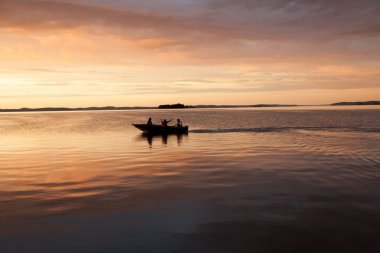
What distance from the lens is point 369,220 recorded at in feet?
34.5

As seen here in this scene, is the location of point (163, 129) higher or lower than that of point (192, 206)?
higher

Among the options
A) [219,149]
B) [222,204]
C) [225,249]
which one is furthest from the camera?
[219,149]

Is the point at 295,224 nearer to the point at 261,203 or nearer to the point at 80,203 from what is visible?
the point at 261,203

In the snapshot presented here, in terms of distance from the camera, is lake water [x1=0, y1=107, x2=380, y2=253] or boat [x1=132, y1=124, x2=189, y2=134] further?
boat [x1=132, y1=124, x2=189, y2=134]

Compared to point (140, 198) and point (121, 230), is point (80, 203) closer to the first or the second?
point (140, 198)

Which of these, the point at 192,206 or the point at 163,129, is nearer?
the point at 192,206

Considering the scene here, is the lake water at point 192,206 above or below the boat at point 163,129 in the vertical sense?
below

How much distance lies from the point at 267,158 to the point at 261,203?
37.9 ft

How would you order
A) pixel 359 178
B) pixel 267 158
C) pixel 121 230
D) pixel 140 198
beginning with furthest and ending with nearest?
pixel 267 158 → pixel 359 178 → pixel 140 198 → pixel 121 230

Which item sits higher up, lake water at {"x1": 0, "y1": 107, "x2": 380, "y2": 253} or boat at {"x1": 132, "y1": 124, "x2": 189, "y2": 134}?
boat at {"x1": 132, "y1": 124, "x2": 189, "y2": 134}

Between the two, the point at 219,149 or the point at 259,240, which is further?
the point at 219,149

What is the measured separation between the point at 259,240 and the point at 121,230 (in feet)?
13.8

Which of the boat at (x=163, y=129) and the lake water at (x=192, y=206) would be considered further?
the boat at (x=163, y=129)

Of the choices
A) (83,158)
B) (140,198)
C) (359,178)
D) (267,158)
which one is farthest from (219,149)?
(140,198)
